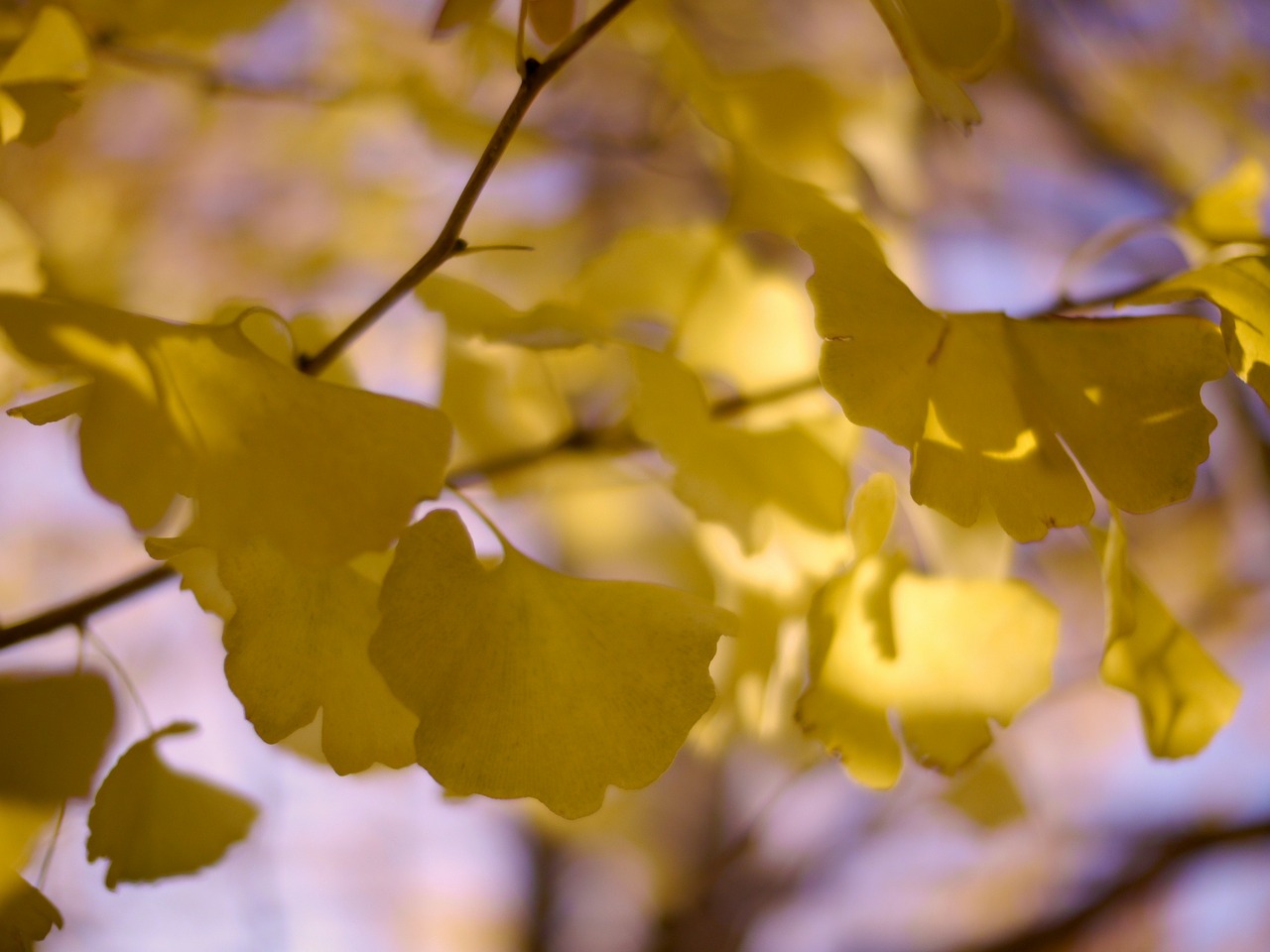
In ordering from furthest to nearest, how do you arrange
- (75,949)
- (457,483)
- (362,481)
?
(75,949)
(457,483)
(362,481)

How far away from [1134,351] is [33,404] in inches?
10.4

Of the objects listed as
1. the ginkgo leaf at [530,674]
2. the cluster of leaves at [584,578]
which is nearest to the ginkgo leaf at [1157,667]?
the cluster of leaves at [584,578]

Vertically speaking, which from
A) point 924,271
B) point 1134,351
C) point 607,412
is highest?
point 1134,351

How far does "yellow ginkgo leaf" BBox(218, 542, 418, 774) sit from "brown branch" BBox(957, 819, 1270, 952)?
0.75m

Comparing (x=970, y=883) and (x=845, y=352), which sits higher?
(x=845, y=352)

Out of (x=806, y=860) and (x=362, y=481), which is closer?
(x=362, y=481)

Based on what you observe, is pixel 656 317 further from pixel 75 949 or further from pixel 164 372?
pixel 75 949

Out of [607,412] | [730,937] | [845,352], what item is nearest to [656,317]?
[607,412]

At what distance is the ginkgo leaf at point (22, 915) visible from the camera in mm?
237

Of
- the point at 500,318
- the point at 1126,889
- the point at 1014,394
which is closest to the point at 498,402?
the point at 500,318

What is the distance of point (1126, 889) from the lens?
0.78m

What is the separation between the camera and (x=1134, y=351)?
9.1 inches

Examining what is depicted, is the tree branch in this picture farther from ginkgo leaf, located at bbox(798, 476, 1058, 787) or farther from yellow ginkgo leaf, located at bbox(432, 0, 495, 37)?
ginkgo leaf, located at bbox(798, 476, 1058, 787)

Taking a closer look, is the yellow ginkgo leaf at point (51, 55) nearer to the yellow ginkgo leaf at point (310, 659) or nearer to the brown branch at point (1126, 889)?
the yellow ginkgo leaf at point (310, 659)
